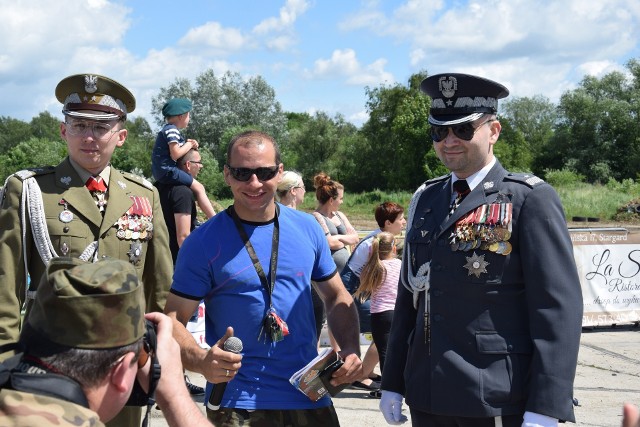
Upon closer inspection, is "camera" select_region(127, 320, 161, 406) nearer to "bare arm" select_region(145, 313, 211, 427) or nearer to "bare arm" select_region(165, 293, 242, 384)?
"bare arm" select_region(145, 313, 211, 427)

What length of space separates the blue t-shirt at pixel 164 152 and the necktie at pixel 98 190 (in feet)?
10.5

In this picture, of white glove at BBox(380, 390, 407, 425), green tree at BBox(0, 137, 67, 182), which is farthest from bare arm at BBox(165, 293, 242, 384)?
green tree at BBox(0, 137, 67, 182)

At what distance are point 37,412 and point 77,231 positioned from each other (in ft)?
7.01

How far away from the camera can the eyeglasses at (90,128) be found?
3.91 m

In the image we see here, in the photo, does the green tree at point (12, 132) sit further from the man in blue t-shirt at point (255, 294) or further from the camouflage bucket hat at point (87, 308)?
the camouflage bucket hat at point (87, 308)

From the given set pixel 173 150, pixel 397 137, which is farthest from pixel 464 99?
pixel 397 137

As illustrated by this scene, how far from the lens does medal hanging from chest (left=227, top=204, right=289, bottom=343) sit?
3543mm

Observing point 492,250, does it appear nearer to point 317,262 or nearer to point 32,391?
point 317,262

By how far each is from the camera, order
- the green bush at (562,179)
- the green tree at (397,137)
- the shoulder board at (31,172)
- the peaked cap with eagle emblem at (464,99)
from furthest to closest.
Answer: the green tree at (397,137), the green bush at (562,179), the shoulder board at (31,172), the peaked cap with eagle emblem at (464,99)

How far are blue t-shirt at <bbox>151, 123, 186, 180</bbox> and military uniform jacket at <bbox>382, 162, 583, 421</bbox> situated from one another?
4.29m

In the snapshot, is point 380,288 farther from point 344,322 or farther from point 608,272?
point 608,272

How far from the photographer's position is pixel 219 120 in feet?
234

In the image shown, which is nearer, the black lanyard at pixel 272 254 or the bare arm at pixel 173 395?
the bare arm at pixel 173 395

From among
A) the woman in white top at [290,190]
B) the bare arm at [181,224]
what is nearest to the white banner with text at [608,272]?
the woman in white top at [290,190]
